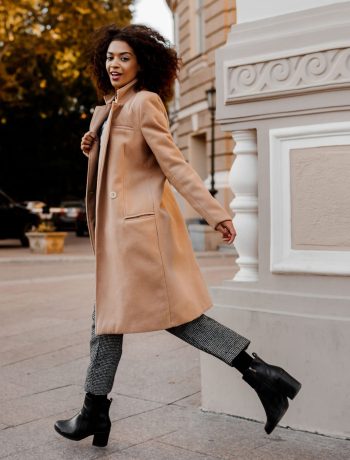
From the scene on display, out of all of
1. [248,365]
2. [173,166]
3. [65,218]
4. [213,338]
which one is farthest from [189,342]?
[65,218]

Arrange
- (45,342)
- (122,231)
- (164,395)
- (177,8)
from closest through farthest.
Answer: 1. (122,231)
2. (164,395)
3. (45,342)
4. (177,8)

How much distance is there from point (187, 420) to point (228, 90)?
1720 millimetres

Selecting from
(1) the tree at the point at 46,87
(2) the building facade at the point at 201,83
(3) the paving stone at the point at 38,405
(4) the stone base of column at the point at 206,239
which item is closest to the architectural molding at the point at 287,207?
(3) the paving stone at the point at 38,405

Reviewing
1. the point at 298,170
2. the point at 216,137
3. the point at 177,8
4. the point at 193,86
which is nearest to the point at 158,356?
the point at 298,170

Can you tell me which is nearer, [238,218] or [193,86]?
[238,218]

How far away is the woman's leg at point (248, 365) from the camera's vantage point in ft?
10.4

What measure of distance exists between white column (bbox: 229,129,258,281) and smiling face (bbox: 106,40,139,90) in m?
0.78

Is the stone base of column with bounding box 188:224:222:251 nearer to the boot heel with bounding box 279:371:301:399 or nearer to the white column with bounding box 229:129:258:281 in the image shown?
the white column with bounding box 229:129:258:281

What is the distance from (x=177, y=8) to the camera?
22203 millimetres

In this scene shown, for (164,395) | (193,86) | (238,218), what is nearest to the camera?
(238,218)

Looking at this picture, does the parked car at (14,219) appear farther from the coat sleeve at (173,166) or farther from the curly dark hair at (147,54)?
the coat sleeve at (173,166)

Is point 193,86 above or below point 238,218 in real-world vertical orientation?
above

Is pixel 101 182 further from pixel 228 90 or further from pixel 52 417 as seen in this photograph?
pixel 52 417

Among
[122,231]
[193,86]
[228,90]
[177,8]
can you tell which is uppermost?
[177,8]
